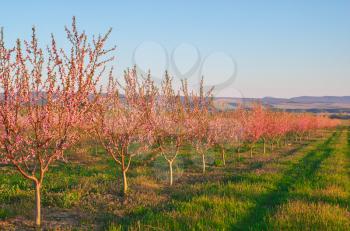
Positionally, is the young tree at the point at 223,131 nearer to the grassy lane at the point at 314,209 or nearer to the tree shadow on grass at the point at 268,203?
the tree shadow on grass at the point at 268,203

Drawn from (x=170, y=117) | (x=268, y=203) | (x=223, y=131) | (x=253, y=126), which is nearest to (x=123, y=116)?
(x=170, y=117)

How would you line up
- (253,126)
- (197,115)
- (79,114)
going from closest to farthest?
(79,114) < (197,115) < (253,126)

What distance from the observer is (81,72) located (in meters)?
8.51

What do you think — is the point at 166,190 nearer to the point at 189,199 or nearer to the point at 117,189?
the point at 117,189

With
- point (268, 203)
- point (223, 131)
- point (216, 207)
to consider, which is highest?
point (223, 131)

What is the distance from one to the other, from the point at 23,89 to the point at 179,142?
875 cm

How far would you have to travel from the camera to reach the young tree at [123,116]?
38.3 ft

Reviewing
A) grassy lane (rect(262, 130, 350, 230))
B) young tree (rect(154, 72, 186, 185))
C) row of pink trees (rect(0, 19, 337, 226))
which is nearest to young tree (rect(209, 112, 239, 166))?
row of pink trees (rect(0, 19, 337, 226))

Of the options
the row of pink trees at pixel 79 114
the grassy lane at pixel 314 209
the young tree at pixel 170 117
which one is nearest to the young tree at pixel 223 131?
the row of pink trees at pixel 79 114

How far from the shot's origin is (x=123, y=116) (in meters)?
13.2

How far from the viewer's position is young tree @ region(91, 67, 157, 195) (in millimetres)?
11664

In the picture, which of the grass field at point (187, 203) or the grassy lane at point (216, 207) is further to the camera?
the grass field at point (187, 203)

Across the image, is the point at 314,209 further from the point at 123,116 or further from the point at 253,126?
the point at 253,126

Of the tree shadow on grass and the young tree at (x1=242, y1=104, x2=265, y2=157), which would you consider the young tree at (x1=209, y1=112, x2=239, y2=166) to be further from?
the tree shadow on grass
